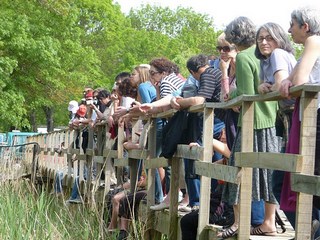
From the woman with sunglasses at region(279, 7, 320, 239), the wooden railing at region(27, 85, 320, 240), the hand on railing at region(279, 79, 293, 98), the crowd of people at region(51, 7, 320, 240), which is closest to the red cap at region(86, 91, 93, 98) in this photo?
the wooden railing at region(27, 85, 320, 240)

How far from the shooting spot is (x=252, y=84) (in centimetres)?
690

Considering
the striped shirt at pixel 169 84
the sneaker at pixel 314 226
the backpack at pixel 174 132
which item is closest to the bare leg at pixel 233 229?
the sneaker at pixel 314 226

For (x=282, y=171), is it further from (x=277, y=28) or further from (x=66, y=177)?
(x=66, y=177)

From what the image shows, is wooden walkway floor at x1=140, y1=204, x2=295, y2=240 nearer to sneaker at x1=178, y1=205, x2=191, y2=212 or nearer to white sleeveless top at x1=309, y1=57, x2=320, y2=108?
sneaker at x1=178, y1=205, x2=191, y2=212

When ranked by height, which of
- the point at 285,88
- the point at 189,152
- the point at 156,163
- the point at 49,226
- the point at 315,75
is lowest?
the point at 49,226

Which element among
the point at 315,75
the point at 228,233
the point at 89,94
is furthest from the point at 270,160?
the point at 89,94

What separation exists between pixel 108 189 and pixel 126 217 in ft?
7.46

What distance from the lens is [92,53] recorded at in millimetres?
47500

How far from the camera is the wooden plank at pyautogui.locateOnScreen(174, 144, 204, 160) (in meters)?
7.77

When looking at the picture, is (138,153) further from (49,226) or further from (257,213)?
(257,213)

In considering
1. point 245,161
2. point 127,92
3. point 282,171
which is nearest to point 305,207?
point 282,171

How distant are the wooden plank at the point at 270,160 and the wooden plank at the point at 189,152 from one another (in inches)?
47.0

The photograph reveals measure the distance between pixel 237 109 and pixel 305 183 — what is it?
2.04 meters

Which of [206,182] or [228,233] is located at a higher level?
[206,182]
